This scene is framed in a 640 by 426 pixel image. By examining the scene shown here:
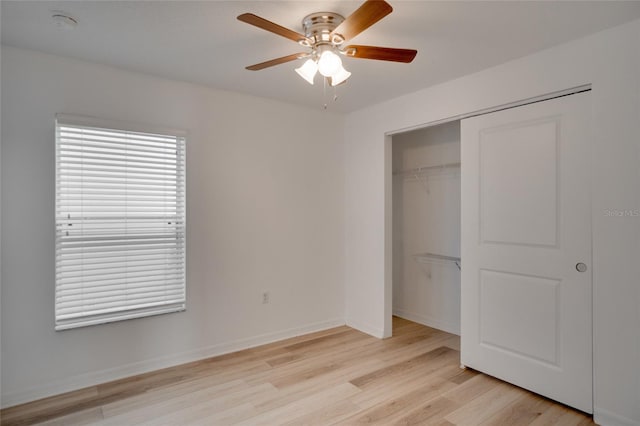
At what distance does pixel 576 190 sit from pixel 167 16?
286 cm

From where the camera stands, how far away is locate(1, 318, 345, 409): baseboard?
2.55 metres

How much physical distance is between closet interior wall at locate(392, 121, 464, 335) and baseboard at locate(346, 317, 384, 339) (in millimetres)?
777

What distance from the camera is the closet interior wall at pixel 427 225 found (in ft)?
13.3

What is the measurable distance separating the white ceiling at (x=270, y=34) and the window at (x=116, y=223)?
0.62m

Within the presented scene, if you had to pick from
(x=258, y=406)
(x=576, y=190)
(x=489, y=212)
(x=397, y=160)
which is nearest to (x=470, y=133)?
(x=489, y=212)

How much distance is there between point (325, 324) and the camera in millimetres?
4152

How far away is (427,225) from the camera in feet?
14.3

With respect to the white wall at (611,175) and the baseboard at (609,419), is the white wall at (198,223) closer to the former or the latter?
the white wall at (611,175)

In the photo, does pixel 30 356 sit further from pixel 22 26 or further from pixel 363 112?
pixel 363 112

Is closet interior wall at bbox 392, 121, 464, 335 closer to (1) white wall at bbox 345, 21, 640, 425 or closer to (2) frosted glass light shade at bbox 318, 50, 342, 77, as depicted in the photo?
(1) white wall at bbox 345, 21, 640, 425

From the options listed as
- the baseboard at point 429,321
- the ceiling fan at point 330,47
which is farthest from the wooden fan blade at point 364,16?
the baseboard at point 429,321

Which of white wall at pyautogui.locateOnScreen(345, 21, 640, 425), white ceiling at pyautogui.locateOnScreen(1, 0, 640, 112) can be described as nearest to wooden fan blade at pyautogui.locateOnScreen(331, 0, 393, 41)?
white ceiling at pyautogui.locateOnScreen(1, 0, 640, 112)

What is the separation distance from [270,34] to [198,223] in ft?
5.73

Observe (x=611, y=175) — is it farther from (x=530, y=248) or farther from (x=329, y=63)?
(x=329, y=63)
